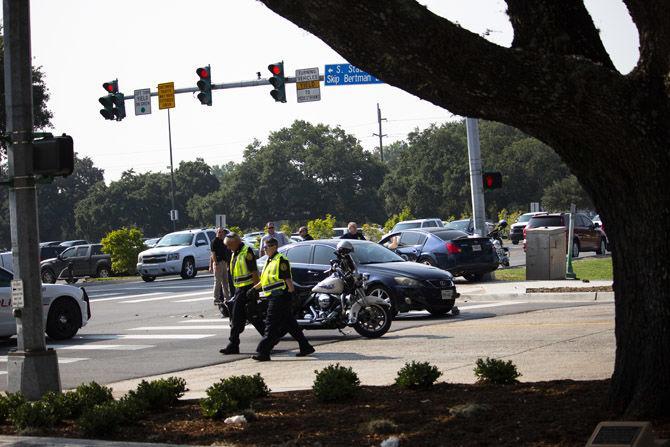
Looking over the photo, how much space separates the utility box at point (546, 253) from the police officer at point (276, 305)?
553 inches

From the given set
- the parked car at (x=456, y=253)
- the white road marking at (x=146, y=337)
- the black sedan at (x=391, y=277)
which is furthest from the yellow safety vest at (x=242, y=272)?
the parked car at (x=456, y=253)

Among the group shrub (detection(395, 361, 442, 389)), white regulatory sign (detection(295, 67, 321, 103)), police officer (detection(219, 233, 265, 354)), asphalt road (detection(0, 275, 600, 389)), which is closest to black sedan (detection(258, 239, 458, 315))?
asphalt road (detection(0, 275, 600, 389))

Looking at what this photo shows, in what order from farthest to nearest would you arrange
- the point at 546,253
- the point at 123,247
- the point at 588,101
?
1. the point at 123,247
2. the point at 546,253
3. the point at 588,101

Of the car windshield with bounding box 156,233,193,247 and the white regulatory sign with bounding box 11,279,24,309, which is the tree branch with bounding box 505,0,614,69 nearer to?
the white regulatory sign with bounding box 11,279,24,309

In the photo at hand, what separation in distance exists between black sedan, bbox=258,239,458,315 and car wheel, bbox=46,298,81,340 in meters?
3.96

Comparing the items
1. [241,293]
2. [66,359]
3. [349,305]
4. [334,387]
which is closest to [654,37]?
[334,387]

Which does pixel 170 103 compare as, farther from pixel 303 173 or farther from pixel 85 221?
pixel 85 221

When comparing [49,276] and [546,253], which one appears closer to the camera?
[546,253]

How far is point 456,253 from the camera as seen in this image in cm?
2844

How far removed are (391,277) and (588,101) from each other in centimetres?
1234

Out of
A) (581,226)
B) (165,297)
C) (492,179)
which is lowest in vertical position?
(165,297)

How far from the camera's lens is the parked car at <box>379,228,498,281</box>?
2839 centimetres

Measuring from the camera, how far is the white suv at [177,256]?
41.3m

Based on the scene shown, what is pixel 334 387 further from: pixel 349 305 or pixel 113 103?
pixel 113 103
